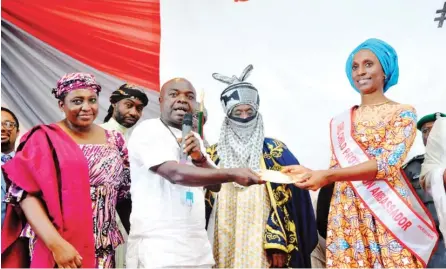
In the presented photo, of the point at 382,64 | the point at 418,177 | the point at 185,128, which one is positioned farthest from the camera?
the point at 418,177

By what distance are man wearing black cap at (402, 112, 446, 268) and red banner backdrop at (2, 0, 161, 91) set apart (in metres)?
1.86

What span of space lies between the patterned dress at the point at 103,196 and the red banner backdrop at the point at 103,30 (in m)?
1.38

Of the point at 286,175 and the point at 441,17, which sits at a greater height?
the point at 441,17

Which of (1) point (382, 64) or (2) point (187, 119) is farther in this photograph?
(1) point (382, 64)

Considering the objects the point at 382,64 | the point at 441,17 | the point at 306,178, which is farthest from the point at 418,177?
the point at 441,17

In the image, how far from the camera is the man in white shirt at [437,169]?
9.39ft

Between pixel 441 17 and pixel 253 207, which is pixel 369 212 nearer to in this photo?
pixel 253 207

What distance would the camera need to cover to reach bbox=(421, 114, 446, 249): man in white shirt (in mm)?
2863

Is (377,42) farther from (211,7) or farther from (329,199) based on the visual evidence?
(211,7)

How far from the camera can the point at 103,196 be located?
2.58 metres

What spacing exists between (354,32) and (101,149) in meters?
2.11

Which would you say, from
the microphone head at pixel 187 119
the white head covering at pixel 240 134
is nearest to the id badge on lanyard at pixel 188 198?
the microphone head at pixel 187 119

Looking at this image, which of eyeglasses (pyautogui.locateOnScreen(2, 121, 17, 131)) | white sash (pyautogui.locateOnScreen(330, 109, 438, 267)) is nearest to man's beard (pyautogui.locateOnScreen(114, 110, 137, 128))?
eyeglasses (pyautogui.locateOnScreen(2, 121, 17, 131))

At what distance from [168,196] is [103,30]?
6.11 ft
